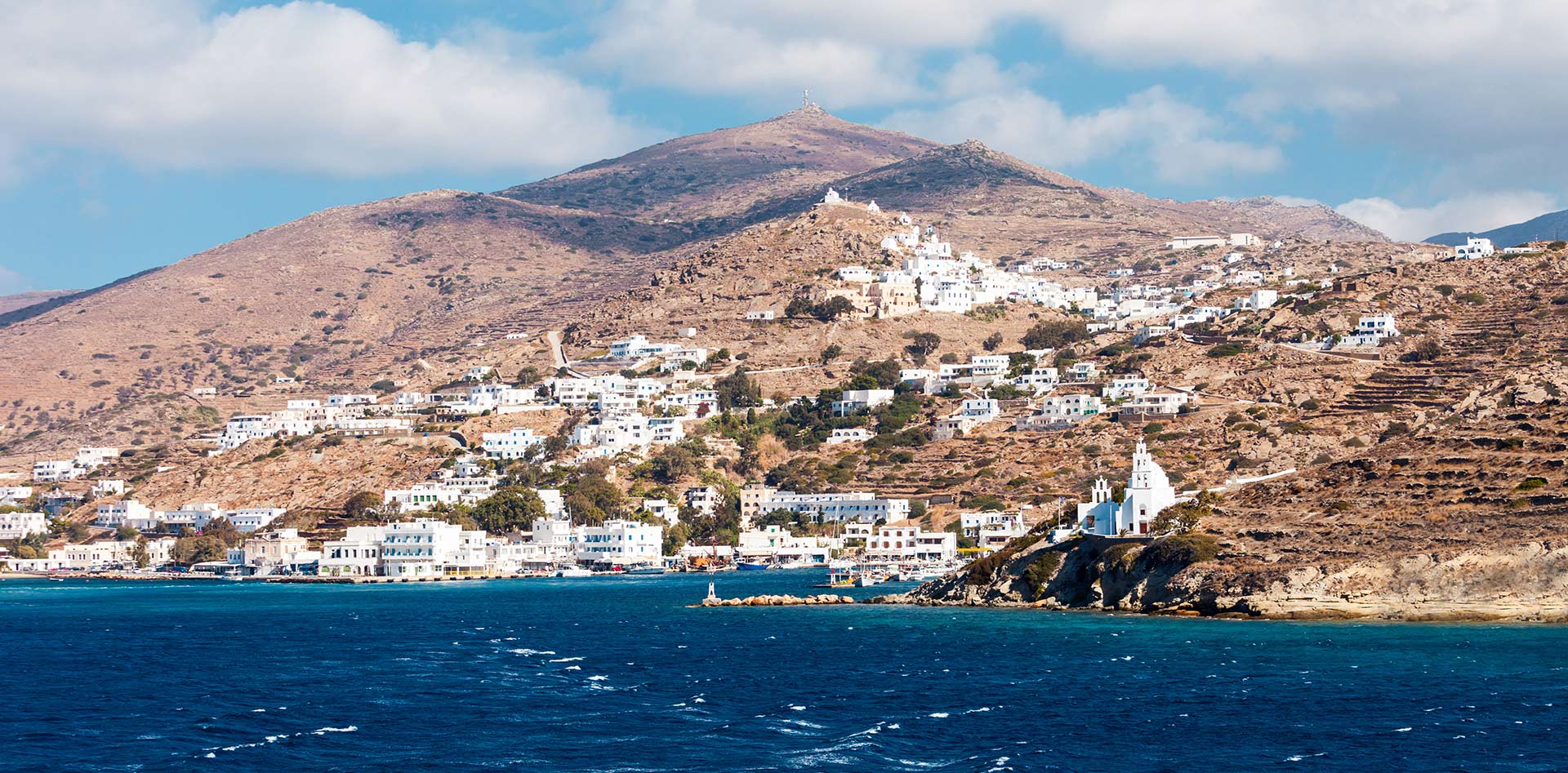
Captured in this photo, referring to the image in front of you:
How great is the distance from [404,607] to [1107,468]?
52.7 metres

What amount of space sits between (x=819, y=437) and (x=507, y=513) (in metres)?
29.5

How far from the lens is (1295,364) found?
14012 centimetres

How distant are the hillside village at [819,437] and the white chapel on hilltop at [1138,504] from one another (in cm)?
1490

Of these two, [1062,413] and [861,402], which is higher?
[861,402]

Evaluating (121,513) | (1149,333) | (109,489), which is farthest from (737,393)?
(109,489)

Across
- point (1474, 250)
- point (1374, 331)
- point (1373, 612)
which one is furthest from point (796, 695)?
point (1474, 250)

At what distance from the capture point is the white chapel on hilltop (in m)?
82.0

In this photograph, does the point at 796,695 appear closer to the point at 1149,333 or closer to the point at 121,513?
the point at 121,513

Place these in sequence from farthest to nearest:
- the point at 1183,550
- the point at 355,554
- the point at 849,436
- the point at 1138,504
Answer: the point at 849,436 < the point at 355,554 < the point at 1138,504 < the point at 1183,550

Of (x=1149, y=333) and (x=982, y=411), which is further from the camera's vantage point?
(x=1149, y=333)

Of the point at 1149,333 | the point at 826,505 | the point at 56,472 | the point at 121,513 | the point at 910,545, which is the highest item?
the point at 1149,333

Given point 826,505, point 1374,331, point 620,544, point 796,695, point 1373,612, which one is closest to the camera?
point 796,695

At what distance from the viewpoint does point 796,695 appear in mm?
53406

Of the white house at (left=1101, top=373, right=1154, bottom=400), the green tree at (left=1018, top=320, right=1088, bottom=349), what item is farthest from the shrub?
the green tree at (left=1018, top=320, right=1088, bottom=349)
